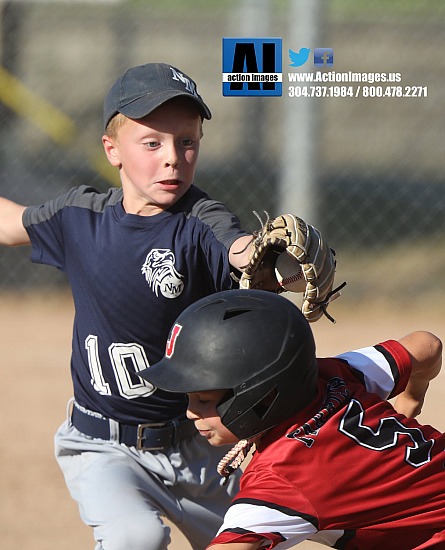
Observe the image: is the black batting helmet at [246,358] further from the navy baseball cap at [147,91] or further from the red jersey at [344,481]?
the navy baseball cap at [147,91]

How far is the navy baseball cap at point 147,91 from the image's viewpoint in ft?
9.96

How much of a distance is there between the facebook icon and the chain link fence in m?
0.14

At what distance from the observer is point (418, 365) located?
9.51 feet

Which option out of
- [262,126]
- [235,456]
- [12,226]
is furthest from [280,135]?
[235,456]

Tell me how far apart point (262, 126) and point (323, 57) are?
91 centimetres

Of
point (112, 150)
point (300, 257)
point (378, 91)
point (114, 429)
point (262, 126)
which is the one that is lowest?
point (114, 429)

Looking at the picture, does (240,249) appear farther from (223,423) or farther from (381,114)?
(381,114)

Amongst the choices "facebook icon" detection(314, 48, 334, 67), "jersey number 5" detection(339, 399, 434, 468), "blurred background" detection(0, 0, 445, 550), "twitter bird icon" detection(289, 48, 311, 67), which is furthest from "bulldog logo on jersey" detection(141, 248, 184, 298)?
"facebook icon" detection(314, 48, 334, 67)

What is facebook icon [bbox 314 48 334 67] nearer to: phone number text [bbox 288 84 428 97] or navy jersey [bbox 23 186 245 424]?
phone number text [bbox 288 84 428 97]

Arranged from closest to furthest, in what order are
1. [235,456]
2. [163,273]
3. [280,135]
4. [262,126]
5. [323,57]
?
[235,456]
[163,273]
[323,57]
[280,135]
[262,126]

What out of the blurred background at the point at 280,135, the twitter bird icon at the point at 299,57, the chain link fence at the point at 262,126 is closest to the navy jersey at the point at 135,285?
the blurred background at the point at 280,135

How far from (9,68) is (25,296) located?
216 cm

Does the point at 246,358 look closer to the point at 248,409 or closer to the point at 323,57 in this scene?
the point at 248,409

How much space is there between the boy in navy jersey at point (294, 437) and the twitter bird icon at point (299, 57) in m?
6.30
